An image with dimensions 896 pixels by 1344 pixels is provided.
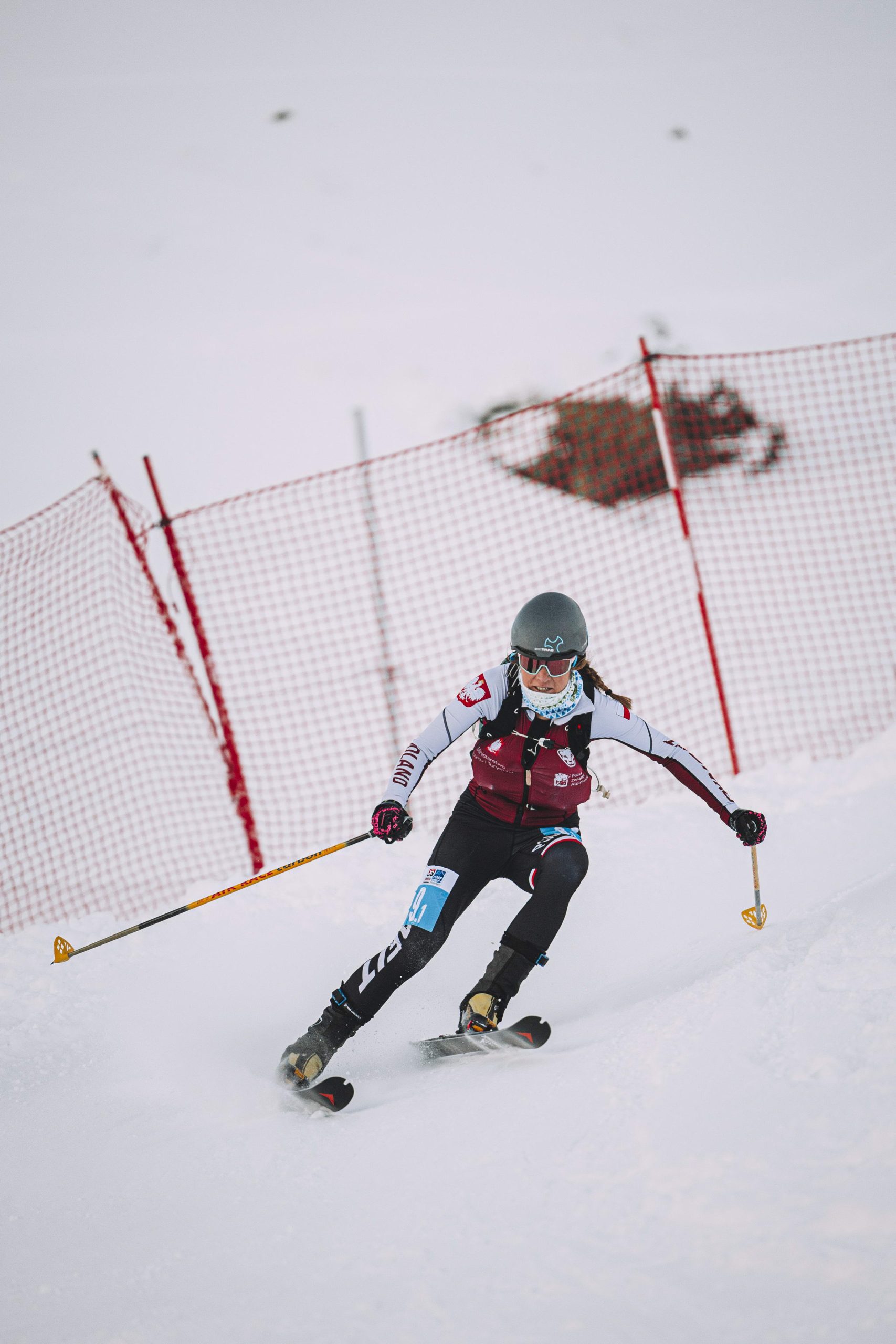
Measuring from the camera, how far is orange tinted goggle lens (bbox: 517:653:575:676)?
10.0 ft

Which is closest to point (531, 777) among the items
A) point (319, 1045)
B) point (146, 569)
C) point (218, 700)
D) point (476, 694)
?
point (476, 694)

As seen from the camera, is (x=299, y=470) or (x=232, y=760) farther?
(x=299, y=470)

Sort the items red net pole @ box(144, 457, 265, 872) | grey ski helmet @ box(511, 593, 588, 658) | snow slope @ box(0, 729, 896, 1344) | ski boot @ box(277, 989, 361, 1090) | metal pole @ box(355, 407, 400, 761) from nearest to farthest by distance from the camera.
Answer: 1. snow slope @ box(0, 729, 896, 1344)
2. ski boot @ box(277, 989, 361, 1090)
3. grey ski helmet @ box(511, 593, 588, 658)
4. red net pole @ box(144, 457, 265, 872)
5. metal pole @ box(355, 407, 400, 761)

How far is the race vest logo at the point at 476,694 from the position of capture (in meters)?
3.23

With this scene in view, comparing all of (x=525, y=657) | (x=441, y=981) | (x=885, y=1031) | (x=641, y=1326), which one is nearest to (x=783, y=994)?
(x=885, y=1031)

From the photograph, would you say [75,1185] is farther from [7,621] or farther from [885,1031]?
[7,621]

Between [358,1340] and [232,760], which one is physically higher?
[232,760]

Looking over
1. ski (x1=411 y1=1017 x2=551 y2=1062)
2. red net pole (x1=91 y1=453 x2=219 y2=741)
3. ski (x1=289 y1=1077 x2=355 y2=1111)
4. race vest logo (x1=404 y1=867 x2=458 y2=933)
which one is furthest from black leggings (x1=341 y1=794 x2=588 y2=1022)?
red net pole (x1=91 y1=453 x2=219 y2=741)

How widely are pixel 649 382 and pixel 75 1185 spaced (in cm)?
497

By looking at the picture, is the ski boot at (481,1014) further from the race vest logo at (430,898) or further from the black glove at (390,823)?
the black glove at (390,823)

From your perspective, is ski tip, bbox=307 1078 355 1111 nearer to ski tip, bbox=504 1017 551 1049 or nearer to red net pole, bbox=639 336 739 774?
ski tip, bbox=504 1017 551 1049

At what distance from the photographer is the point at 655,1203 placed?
184cm

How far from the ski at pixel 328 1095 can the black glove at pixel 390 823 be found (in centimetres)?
81

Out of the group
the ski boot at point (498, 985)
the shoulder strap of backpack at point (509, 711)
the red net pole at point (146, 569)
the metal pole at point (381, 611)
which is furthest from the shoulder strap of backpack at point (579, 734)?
the red net pole at point (146, 569)
